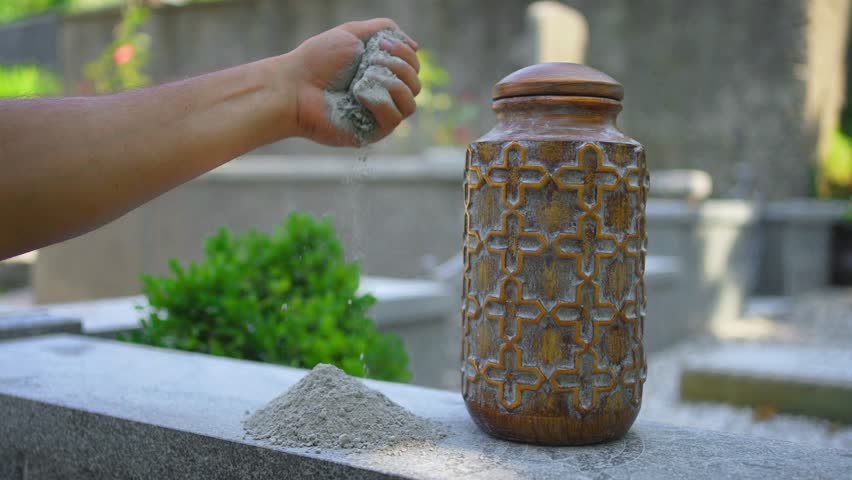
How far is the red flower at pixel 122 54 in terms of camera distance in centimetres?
847

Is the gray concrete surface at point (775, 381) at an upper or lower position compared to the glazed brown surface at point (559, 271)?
lower

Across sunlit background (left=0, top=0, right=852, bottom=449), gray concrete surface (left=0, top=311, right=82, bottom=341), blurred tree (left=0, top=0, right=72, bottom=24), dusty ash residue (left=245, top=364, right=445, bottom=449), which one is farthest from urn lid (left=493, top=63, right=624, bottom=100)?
blurred tree (left=0, top=0, right=72, bottom=24)

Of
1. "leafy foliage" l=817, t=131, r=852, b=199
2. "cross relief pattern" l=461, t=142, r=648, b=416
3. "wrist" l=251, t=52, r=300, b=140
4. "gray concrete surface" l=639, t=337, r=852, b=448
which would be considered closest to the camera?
"cross relief pattern" l=461, t=142, r=648, b=416

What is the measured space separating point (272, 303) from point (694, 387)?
3291mm

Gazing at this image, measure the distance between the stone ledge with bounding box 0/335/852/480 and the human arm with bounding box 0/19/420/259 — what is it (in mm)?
549

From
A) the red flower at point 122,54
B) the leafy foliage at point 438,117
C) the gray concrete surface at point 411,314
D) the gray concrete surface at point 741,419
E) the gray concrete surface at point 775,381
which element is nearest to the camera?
the gray concrete surface at point 411,314

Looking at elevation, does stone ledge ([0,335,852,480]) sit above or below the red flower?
below

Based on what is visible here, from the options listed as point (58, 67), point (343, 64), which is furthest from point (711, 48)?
point (58, 67)

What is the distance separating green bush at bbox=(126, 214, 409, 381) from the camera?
3094 millimetres

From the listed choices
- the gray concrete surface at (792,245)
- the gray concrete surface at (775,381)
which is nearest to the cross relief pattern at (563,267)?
the gray concrete surface at (775,381)

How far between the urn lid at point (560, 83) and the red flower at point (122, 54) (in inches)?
298

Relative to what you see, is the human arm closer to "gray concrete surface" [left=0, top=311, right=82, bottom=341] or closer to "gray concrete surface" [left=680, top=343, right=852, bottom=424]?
"gray concrete surface" [left=0, top=311, right=82, bottom=341]

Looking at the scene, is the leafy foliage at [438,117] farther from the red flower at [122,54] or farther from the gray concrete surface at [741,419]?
the gray concrete surface at [741,419]

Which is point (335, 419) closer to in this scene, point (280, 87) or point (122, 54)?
point (280, 87)
